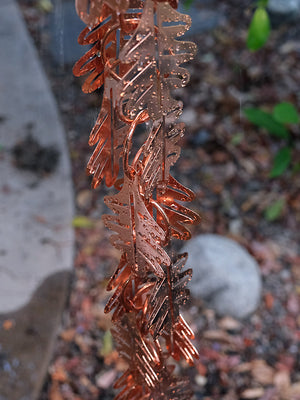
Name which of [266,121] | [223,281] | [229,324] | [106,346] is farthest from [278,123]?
[106,346]

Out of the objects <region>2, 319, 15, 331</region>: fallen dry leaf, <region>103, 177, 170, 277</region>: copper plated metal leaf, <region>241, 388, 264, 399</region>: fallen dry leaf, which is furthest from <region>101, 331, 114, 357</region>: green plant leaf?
<region>103, 177, 170, 277</region>: copper plated metal leaf

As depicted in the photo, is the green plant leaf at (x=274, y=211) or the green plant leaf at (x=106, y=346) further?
the green plant leaf at (x=274, y=211)

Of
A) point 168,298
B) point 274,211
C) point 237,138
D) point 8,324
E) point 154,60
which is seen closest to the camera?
point 154,60

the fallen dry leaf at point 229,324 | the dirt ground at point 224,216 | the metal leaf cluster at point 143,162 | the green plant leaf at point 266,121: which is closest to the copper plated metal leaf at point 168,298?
the metal leaf cluster at point 143,162

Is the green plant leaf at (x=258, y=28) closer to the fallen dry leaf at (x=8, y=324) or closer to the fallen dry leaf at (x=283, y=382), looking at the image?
the fallen dry leaf at (x=283, y=382)

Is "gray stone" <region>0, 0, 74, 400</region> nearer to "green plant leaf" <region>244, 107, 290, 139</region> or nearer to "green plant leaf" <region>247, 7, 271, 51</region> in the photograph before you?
"green plant leaf" <region>244, 107, 290, 139</region>

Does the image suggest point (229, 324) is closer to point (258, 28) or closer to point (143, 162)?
point (258, 28)
